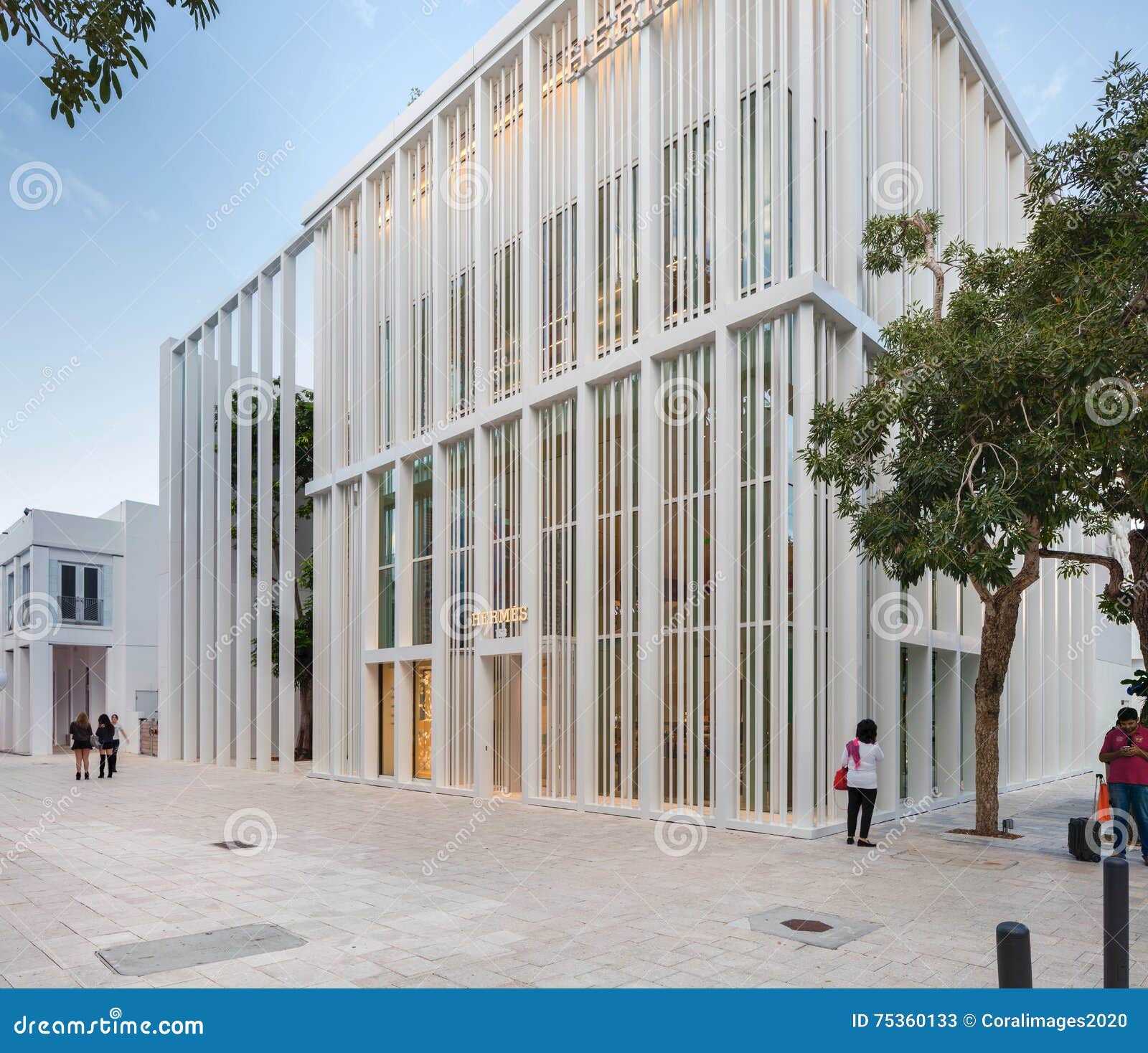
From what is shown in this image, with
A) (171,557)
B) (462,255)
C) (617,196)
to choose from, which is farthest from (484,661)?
(171,557)

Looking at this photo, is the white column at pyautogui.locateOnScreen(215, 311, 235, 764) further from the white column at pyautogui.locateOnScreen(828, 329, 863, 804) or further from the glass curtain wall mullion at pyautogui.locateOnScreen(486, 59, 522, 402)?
the white column at pyautogui.locateOnScreen(828, 329, 863, 804)

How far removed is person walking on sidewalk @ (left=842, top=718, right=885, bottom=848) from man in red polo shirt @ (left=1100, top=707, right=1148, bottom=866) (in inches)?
94.9

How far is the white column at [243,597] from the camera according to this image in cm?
2761

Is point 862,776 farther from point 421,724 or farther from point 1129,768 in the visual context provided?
point 421,724

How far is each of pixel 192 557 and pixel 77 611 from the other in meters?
11.4

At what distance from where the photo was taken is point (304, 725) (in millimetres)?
33344

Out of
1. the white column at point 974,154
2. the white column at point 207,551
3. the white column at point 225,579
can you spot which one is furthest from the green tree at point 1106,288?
the white column at point 207,551

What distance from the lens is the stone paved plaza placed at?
696 cm

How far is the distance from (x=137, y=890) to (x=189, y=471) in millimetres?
24068

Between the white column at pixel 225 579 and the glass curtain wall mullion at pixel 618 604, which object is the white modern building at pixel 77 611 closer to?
the white column at pixel 225 579

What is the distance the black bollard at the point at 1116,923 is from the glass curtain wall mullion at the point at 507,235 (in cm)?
1437

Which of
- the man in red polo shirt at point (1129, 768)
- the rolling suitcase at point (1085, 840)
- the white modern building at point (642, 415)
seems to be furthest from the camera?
the white modern building at point (642, 415)

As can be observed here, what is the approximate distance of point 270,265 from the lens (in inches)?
1095

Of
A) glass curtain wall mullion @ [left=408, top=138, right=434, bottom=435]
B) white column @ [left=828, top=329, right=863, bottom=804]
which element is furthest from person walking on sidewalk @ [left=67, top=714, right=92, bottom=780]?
white column @ [left=828, top=329, right=863, bottom=804]
